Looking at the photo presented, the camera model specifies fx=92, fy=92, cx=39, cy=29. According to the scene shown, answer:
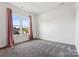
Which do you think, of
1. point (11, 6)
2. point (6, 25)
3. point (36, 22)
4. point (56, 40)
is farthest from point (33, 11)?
point (56, 40)

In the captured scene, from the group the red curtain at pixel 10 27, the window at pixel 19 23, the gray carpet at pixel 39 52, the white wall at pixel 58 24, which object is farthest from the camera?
the window at pixel 19 23

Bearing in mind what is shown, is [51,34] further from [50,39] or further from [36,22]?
[36,22]

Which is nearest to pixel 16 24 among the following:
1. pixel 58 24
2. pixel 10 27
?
pixel 10 27

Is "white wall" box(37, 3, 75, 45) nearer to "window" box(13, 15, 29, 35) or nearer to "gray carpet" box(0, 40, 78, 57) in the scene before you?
"window" box(13, 15, 29, 35)

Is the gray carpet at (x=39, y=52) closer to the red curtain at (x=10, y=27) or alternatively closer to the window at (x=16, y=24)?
the red curtain at (x=10, y=27)

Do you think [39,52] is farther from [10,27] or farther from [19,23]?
[19,23]

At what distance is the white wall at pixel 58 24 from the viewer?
4508 mm

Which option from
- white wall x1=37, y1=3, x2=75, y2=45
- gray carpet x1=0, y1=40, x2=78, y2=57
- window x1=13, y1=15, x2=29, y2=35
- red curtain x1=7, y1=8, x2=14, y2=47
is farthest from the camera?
window x1=13, y1=15, x2=29, y2=35

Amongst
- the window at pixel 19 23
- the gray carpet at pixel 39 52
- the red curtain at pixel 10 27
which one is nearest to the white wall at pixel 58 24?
the window at pixel 19 23

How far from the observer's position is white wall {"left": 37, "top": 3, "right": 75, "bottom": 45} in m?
4.51

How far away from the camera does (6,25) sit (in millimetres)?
4180

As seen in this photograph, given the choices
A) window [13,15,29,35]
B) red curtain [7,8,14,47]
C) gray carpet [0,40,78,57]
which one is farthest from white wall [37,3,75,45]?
red curtain [7,8,14,47]

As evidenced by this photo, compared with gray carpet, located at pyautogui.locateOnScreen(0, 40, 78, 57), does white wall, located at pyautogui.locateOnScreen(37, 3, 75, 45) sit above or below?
above

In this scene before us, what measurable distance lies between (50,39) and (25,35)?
1.45 meters
